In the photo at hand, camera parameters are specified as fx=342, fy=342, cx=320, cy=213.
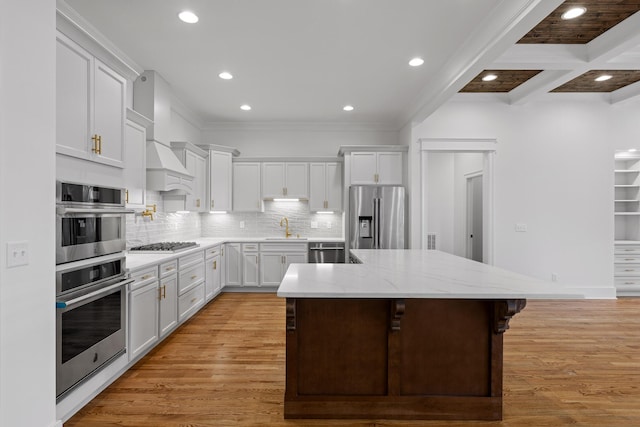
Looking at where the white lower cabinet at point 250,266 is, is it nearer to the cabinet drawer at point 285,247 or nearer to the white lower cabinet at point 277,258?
the white lower cabinet at point 277,258

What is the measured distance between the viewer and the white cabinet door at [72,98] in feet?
6.72

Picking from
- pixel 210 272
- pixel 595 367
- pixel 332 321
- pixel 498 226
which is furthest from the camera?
pixel 498 226

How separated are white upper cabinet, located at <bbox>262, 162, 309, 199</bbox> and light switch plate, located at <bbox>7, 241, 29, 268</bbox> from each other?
4.39 meters

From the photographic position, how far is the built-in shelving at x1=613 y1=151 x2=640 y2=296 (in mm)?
5387

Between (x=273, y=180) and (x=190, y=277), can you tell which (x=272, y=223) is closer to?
(x=273, y=180)

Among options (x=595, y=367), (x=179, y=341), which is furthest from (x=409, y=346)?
(x=179, y=341)

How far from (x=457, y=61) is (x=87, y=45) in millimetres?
3282

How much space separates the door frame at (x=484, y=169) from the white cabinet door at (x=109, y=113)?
412 cm

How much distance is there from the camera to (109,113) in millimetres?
2529

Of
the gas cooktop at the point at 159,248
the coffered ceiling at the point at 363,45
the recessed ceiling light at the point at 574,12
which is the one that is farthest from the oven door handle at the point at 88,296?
the recessed ceiling light at the point at 574,12

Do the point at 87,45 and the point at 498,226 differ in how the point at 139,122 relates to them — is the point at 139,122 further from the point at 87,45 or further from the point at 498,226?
the point at 498,226

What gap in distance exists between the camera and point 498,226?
5.21 metres

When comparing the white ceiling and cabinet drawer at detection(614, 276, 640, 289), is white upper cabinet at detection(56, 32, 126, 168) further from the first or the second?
cabinet drawer at detection(614, 276, 640, 289)

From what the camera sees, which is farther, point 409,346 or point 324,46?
point 324,46
